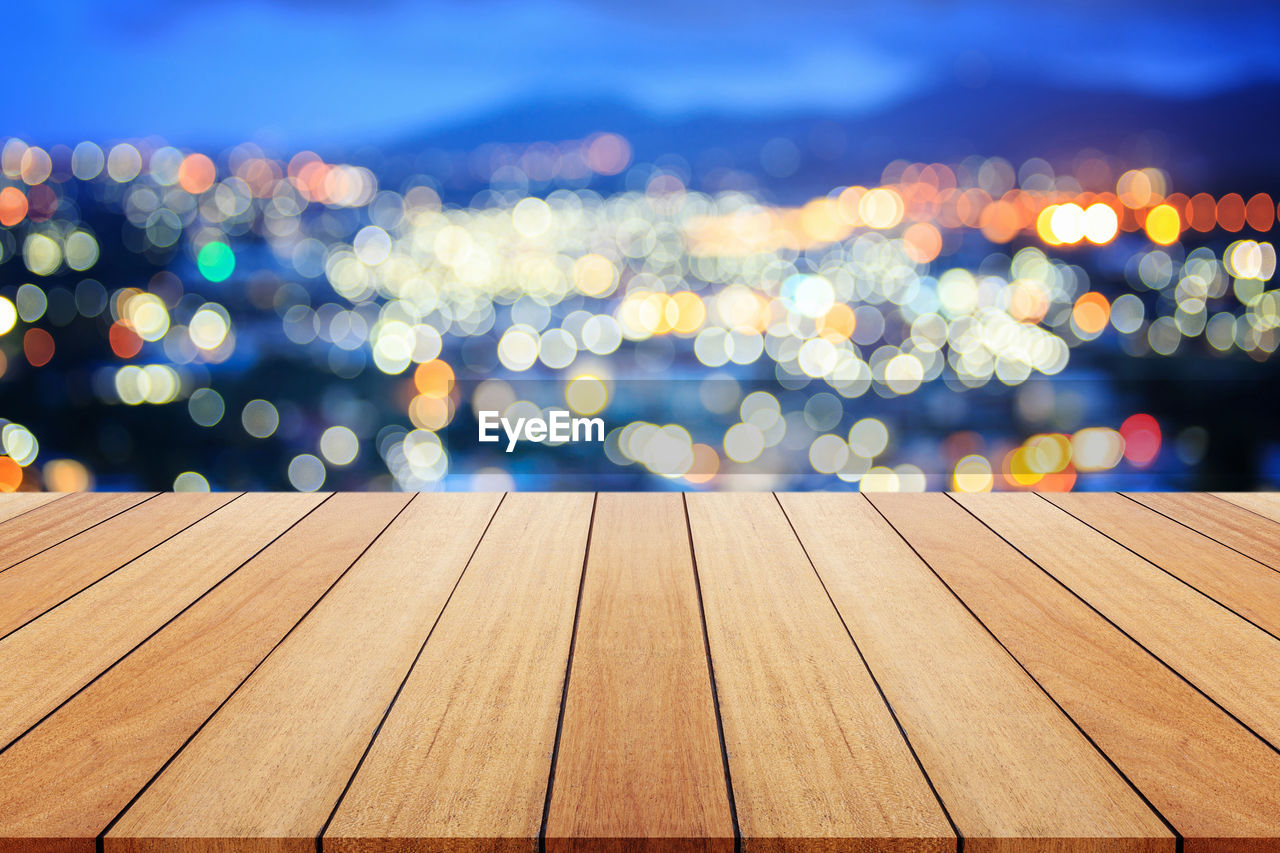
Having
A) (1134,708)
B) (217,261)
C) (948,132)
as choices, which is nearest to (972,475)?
(1134,708)

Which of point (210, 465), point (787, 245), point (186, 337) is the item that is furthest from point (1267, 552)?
→ point (186, 337)

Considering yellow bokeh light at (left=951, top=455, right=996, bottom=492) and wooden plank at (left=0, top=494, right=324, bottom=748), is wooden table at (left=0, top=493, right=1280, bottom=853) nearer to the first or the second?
wooden plank at (left=0, top=494, right=324, bottom=748)

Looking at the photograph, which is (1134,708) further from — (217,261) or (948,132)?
(217,261)

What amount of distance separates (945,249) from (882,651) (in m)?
2.69

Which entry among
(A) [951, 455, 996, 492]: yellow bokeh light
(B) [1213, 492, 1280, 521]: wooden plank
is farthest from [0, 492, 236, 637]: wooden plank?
(B) [1213, 492, 1280, 521]: wooden plank

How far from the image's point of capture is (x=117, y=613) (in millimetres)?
1249

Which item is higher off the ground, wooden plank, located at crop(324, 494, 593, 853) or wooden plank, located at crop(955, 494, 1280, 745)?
wooden plank, located at crop(955, 494, 1280, 745)

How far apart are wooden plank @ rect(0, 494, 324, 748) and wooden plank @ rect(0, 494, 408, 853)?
0.10 feet

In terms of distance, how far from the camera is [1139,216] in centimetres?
319

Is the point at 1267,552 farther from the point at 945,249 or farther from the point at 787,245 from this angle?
the point at 945,249

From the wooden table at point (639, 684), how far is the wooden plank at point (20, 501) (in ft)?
0.31

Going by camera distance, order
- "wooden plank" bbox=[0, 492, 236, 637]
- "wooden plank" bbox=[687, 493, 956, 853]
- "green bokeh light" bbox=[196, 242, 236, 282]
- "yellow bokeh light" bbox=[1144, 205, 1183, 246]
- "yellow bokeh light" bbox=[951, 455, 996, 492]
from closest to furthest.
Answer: "wooden plank" bbox=[687, 493, 956, 853]
"wooden plank" bbox=[0, 492, 236, 637]
"yellow bokeh light" bbox=[951, 455, 996, 492]
"yellow bokeh light" bbox=[1144, 205, 1183, 246]
"green bokeh light" bbox=[196, 242, 236, 282]

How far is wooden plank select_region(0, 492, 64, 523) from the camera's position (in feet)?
5.96

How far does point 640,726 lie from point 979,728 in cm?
35
